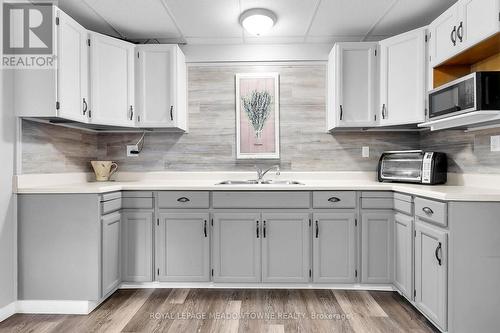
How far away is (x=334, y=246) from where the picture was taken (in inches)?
101

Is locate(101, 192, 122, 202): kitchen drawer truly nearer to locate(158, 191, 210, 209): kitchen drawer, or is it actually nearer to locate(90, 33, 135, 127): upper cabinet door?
locate(158, 191, 210, 209): kitchen drawer

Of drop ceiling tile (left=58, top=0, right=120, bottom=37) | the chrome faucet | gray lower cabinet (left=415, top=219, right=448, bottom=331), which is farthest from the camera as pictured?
the chrome faucet

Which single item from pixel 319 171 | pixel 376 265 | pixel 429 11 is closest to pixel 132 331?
pixel 376 265

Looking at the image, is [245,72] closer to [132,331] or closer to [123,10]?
[123,10]

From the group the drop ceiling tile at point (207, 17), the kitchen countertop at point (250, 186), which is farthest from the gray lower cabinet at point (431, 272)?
the drop ceiling tile at point (207, 17)

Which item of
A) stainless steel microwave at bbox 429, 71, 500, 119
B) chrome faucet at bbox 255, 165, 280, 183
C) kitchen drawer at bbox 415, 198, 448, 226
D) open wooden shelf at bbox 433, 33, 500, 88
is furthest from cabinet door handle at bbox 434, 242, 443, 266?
chrome faucet at bbox 255, 165, 280, 183

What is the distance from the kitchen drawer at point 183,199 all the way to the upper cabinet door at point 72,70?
0.89 meters

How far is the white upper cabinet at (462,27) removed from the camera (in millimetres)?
1812

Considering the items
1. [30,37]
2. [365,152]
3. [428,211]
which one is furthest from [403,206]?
[30,37]

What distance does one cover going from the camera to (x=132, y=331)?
6.61 ft

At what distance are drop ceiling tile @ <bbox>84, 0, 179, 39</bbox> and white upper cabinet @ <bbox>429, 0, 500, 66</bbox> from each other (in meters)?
2.11

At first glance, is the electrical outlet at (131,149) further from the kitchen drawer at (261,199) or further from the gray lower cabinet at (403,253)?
the gray lower cabinet at (403,253)

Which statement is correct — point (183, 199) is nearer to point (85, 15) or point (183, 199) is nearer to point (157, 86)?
point (157, 86)

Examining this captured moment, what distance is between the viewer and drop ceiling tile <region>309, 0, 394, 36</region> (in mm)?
2461
